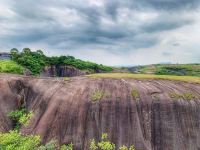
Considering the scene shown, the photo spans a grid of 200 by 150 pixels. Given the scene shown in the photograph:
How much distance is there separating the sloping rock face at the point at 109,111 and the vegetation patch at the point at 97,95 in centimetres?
42

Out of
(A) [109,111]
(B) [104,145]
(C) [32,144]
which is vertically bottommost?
(B) [104,145]

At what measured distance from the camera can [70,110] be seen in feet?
149

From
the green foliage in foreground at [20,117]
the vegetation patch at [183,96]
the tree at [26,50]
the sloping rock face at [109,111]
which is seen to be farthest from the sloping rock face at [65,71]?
the vegetation patch at [183,96]

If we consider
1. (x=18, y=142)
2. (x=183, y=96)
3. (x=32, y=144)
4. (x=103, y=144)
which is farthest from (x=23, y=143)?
(x=183, y=96)

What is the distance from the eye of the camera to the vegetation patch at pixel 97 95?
153 feet

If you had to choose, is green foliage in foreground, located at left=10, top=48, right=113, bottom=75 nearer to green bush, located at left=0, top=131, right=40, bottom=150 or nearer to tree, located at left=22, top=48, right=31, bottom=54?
tree, located at left=22, top=48, right=31, bottom=54

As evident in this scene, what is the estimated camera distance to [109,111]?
45.8 meters

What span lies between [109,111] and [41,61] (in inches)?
2132

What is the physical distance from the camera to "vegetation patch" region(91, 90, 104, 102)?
153 feet

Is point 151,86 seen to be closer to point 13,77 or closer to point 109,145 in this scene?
point 109,145

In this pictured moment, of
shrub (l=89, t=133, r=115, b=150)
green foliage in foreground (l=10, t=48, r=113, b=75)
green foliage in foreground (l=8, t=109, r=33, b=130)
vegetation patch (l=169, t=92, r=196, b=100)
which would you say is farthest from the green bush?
green foliage in foreground (l=10, t=48, r=113, b=75)

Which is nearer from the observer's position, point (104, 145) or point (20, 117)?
point (104, 145)

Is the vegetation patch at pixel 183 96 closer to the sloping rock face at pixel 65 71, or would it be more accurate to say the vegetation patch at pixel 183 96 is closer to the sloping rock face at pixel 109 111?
the sloping rock face at pixel 109 111

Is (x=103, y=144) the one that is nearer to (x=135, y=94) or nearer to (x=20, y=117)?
(x=135, y=94)
